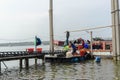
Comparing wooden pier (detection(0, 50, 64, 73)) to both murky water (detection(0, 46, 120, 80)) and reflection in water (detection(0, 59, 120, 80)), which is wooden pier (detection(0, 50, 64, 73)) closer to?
murky water (detection(0, 46, 120, 80))

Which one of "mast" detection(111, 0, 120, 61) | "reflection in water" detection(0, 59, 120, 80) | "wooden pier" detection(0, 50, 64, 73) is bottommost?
"reflection in water" detection(0, 59, 120, 80)

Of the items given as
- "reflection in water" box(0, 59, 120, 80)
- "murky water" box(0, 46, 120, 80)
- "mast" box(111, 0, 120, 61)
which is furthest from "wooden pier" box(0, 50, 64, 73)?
"mast" box(111, 0, 120, 61)

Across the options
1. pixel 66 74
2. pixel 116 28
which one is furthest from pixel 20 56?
pixel 116 28

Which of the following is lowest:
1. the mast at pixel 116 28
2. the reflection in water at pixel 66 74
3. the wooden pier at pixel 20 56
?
the reflection in water at pixel 66 74

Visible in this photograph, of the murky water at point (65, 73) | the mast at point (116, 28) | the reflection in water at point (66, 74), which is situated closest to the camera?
the reflection in water at point (66, 74)

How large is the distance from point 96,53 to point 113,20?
10.8 metres

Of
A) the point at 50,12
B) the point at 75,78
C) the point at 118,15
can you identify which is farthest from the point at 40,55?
the point at 75,78

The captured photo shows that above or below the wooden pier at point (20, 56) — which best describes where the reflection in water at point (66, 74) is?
below

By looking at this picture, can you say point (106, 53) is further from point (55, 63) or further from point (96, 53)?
point (55, 63)

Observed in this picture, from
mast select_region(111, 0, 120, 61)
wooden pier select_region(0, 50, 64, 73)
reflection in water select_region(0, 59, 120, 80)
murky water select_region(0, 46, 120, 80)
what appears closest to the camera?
reflection in water select_region(0, 59, 120, 80)

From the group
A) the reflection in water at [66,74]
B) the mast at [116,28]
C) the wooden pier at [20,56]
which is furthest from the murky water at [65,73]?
the mast at [116,28]

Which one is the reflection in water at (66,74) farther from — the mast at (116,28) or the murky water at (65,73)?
the mast at (116,28)

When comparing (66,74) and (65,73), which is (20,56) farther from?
(66,74)

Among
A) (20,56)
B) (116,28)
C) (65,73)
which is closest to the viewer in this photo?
(65,73)
